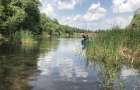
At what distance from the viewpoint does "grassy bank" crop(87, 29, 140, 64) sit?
2598 centimetres

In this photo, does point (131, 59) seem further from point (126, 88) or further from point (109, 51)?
point (126, 88)

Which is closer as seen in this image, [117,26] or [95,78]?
[95,78]

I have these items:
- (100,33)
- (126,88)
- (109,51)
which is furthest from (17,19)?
(126,88)

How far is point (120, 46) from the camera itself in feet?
88.4

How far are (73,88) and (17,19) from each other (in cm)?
5181

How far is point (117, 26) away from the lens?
91.8 ft

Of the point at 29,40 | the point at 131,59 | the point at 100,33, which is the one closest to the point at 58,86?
the point at 131,59

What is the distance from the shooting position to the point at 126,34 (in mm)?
26828

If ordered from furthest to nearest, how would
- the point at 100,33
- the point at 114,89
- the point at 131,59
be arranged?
the point at 100,33
the point at 131,59
the point at 114,89

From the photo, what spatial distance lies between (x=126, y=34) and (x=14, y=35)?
142 feet

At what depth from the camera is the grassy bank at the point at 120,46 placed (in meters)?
26.0

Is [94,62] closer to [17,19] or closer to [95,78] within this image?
[95,78]

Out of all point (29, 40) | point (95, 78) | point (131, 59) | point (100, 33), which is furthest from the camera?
point (29, 40)

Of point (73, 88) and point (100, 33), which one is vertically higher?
point (100, 33)
